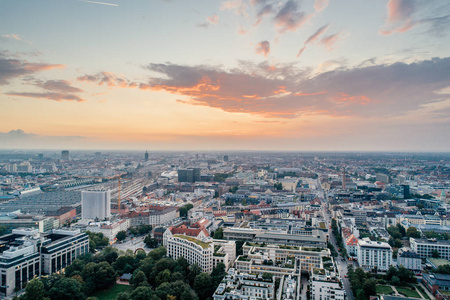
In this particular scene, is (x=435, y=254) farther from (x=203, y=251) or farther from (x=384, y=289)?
(x=203, y=251)

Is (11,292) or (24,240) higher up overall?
(24,240)

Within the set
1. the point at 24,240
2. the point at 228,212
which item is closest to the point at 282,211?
the point at 228,212

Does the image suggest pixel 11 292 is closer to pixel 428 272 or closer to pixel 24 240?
pixel 24 240

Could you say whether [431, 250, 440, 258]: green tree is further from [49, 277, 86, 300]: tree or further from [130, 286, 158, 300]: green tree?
[49, 277, 86, 300]: tree

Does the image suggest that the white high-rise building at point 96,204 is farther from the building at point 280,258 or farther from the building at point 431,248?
the building at point 431,248

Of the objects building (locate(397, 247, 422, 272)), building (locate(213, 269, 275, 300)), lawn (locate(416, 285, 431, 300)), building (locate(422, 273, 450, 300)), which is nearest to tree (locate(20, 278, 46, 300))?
building (locate(213, 269, 275, 300))

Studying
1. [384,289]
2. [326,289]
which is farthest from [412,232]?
[326,289]
